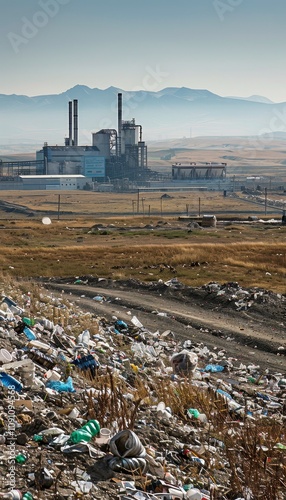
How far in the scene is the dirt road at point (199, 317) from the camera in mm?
16875

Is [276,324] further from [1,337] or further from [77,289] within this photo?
[1,337]

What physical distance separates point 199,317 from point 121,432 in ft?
42.8

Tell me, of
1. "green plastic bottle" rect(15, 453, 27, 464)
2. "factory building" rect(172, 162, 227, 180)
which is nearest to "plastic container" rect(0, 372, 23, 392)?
"green plastic bottle" rect(15, 453, 27, 464)

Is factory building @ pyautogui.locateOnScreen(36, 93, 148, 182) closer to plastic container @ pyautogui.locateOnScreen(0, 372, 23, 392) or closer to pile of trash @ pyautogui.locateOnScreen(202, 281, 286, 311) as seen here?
pile of trash @ pyautogui.locateOnScreen(202, 281, 286, 311)

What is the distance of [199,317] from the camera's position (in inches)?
795

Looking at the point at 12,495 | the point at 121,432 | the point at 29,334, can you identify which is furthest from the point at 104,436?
the point at 29,334

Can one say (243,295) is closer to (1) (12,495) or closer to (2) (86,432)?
(2) (86,432)

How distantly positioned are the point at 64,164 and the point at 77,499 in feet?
457

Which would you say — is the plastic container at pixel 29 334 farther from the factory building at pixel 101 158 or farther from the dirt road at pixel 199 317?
the factory building at pixel 101 158

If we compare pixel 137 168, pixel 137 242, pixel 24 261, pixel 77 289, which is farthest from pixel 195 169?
pixel 77 289

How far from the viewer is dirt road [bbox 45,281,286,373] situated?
1688cm

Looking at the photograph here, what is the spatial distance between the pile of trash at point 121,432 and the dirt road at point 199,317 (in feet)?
12.1

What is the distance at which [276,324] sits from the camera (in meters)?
19.5

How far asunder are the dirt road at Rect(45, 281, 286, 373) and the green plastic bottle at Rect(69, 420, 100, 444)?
26.0 ft
